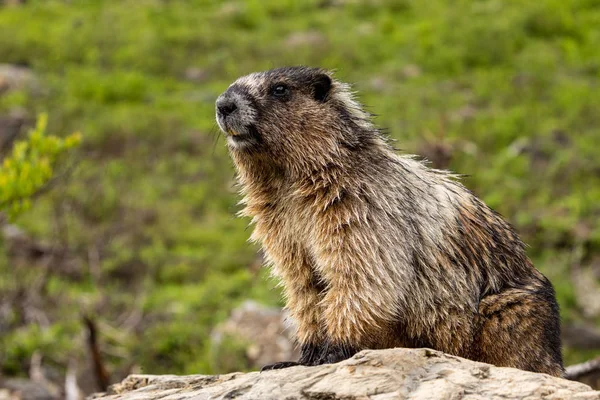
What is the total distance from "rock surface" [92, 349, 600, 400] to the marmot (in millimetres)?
430

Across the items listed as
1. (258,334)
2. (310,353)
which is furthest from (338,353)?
(258,334)

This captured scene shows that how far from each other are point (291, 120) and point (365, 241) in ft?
2.99

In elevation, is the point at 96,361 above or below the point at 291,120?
below

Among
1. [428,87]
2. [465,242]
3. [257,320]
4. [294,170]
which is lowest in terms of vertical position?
[257,320]

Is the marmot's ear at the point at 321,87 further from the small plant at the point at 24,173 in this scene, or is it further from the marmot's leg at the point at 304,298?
the small plant at the point at 24,173

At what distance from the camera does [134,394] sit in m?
4.84

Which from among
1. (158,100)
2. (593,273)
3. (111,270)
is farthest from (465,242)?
(158,100)

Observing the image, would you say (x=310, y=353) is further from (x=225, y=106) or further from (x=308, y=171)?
(x=225, y=106)

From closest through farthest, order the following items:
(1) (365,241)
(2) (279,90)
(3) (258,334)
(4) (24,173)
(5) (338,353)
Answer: (5) (338,353) → (1) (365,241) → (2) (279,90) → (4) (24,173) → (3) (258,334)

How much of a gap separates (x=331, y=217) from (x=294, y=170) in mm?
408

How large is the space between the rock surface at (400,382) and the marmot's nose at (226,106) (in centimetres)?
160

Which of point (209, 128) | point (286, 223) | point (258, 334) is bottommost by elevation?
point (258, 334)

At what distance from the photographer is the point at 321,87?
17.4 ft

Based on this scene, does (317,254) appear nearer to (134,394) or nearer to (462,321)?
(462,321)
